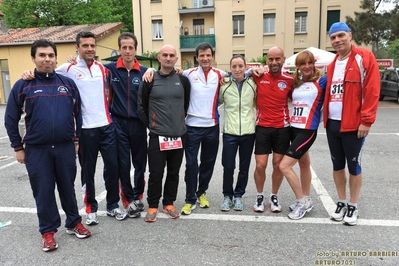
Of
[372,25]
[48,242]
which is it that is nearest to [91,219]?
[48,242]

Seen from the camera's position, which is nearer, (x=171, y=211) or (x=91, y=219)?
(x=91, y=219)

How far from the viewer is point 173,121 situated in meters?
3.78

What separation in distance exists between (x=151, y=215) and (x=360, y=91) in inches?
107

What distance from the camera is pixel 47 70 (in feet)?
10.3

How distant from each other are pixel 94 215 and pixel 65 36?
21.0 m

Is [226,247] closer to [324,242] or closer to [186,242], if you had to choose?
[186,242]

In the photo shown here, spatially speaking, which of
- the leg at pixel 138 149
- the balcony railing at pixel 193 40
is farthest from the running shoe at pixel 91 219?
the balcony railing at pixel 193 40

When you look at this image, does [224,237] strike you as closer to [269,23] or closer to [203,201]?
[203,201]

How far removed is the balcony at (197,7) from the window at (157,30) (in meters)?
2.32

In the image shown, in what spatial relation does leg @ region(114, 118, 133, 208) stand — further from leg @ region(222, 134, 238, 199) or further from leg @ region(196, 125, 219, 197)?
leg @ region(222, 134, 238, 199)

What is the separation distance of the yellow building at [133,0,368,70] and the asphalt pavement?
78.4 feet

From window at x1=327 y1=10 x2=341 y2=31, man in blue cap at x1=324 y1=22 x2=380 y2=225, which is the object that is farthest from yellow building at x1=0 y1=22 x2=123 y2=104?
man in blue cap at x1=324 y1=22 x2=380 y2=225

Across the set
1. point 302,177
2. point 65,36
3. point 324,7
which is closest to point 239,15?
point 324,7

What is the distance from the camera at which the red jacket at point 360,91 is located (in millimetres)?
3293
